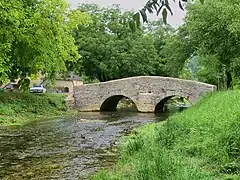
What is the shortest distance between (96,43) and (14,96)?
15.0m

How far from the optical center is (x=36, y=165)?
373 inches

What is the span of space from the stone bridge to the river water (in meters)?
13.3

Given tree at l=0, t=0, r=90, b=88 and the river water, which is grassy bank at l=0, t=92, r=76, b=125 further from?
the river water

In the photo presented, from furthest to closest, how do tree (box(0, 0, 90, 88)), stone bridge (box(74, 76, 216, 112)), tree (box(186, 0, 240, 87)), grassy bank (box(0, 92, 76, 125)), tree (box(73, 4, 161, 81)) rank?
tree (box(73, 4, 161, 81)), stone bridge (box(74, 76, 216, 112)), tree (box(186, 0, 240, 87)), grassy bank (box(0, 92, 76, 125)), tree (box(0, 0, 90, 88))

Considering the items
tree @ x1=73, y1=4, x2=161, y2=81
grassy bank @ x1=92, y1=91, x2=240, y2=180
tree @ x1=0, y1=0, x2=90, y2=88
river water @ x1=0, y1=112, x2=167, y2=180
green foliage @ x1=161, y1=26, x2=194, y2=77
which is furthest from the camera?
tree @ x1=73, y1=4, x2=161, y2=81

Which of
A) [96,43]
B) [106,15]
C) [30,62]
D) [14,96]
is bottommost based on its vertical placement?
[14,96]

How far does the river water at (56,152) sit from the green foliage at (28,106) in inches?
205

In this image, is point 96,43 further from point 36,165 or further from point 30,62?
point 36,165

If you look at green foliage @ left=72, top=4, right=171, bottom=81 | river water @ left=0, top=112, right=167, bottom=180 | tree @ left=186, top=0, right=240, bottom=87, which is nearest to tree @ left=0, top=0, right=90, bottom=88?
river water @ left=0, top=112, right=167, bottom=180

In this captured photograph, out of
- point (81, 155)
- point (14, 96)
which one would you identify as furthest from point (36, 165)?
point (14, 96)

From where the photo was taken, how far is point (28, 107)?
80.8 ft

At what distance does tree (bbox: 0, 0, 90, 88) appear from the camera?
17094 mm

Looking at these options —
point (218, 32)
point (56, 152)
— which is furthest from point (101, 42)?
point (56, 152)

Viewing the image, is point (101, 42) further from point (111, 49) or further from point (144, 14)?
point (144, 14)
